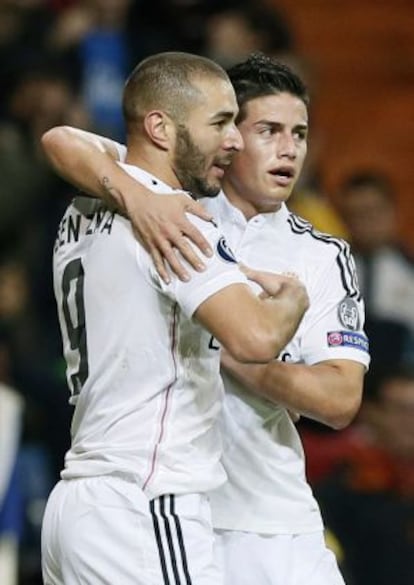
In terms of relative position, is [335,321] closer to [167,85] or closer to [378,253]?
[167,85]

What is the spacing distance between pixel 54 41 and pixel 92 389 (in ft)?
16.8

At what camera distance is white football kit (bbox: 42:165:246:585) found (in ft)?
14.1

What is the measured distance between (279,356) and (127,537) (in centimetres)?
76

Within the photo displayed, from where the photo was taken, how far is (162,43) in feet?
30.7

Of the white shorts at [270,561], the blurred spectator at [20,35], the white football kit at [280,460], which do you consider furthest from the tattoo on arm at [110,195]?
the blurred spectator at [20,35]

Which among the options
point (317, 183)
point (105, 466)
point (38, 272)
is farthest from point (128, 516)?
point (317, 183)

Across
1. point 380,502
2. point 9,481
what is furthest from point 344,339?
point 9,481

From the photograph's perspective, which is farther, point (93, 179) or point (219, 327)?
point (93, 179)

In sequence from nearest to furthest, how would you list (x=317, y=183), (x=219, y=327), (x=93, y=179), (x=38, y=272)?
1. (x=219, y=327)
2. (x=93, y=179)
3. (x=38, y=272)
4. (x=317, y=183)

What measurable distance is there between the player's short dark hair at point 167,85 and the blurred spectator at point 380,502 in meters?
2.79

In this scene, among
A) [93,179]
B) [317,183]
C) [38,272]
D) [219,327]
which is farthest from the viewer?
[317,183]

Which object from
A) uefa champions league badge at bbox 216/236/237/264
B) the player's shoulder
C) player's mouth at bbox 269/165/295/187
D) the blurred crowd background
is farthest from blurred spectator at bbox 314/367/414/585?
uefa champions league badge at bbox 216/236/237/264

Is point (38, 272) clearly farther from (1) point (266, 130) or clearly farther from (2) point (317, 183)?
(1) point (266, 130)

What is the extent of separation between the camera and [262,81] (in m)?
4.89
